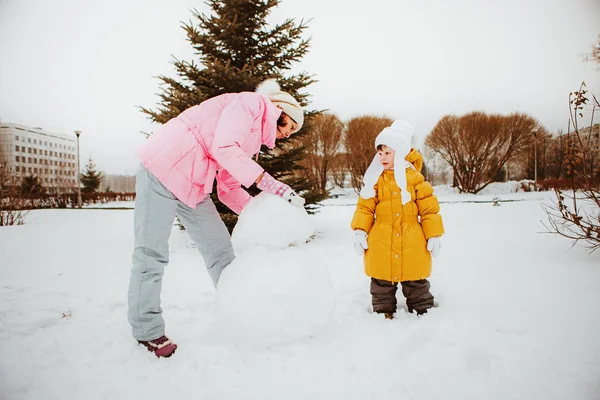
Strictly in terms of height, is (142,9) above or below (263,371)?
above

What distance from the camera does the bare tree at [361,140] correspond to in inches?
985

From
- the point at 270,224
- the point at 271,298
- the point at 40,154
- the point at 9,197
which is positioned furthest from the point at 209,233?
the point at 40,154

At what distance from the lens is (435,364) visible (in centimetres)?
178

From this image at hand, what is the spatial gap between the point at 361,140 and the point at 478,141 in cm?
901

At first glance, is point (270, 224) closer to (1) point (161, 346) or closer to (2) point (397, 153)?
(1) point (161, 346)

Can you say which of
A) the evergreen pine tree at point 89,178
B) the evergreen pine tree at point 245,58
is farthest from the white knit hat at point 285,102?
the evergreen pine tree at point 89,178

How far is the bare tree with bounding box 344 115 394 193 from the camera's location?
2503 cm

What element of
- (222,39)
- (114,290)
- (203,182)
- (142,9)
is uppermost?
(222,39)

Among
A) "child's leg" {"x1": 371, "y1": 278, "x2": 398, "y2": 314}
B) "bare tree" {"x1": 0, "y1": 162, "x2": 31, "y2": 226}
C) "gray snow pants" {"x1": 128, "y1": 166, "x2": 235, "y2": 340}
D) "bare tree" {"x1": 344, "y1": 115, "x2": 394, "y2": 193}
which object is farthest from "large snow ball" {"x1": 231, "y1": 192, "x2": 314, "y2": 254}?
"bare tree" {"x1": 344, "y1": 115, "x2": 394, "y2": 193}

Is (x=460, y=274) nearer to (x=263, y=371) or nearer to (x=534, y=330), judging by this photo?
(x=534, y=330)

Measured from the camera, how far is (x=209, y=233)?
2.30 meters

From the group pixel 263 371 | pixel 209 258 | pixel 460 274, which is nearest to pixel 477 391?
pixel 263 371

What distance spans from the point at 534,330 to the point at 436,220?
3.05 feet

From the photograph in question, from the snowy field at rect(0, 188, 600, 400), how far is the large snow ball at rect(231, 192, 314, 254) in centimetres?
19
